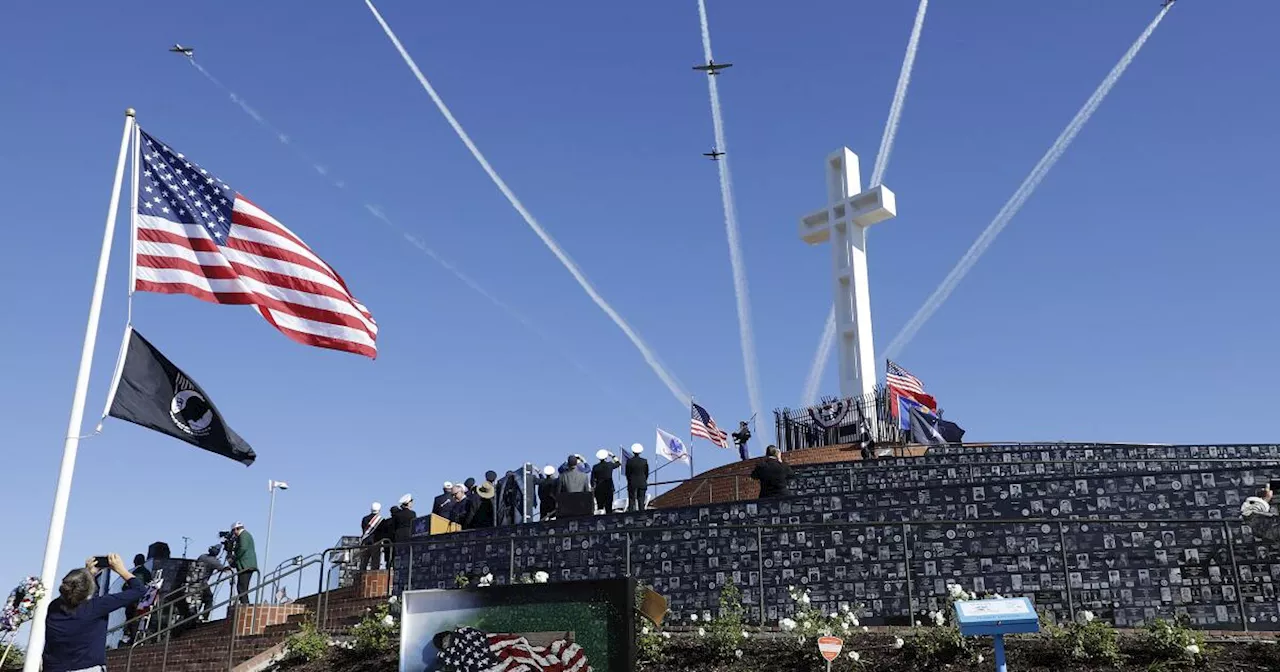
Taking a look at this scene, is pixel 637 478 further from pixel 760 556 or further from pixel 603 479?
pixel 760 556

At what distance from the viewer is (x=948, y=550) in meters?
14.8

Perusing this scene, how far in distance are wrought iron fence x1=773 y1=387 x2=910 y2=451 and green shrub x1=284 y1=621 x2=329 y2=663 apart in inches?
608

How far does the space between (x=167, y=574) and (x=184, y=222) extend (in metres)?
10.7

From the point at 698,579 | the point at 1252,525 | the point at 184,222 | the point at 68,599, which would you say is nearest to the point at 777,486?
the point at 698,579

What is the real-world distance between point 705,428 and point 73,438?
21.4 metres

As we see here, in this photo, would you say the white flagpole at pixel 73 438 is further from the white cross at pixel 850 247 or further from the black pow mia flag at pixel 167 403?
the white cross at pixel 850 247

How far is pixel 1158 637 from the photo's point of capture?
38.0ft

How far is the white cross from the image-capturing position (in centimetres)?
3225

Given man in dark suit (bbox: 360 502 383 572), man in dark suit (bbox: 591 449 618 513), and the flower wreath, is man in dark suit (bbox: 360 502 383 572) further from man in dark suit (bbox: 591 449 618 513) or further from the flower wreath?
the flower wreath

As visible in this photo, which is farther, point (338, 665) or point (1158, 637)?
point (338, 665)

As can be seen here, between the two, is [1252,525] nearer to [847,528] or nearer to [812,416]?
[847,528]

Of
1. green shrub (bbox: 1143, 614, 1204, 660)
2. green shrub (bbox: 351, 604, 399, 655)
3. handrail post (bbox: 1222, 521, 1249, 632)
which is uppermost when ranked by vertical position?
handrail post (bbox: 1222, 521, 1249, 632)

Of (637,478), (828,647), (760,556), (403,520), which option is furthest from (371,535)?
(828,647)

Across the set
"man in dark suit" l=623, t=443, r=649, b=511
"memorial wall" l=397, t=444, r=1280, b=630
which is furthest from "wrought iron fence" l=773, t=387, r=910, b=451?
"memorial wall" l=397, t=444, r=1280, b=630
